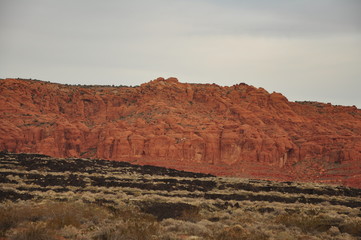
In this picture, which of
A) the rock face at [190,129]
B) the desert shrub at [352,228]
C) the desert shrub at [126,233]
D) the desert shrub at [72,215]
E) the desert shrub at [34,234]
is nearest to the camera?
the desert shrub at [34,234]

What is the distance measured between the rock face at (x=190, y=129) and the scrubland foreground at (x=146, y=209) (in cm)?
2178

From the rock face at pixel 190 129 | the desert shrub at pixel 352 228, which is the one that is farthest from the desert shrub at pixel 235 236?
the rock face at pixel 190 129

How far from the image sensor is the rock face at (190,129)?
71.3 metres

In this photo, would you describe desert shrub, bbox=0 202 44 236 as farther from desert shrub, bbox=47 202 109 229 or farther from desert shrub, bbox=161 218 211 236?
desert shrub, bbox=161 218 211 236

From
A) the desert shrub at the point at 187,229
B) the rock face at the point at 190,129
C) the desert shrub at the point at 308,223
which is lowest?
the desert shrub at the point at 187,229

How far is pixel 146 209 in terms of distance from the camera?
2431 centimetres

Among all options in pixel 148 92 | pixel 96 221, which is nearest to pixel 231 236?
pixel 96 221

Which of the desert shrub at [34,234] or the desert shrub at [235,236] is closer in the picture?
the desert shrub at [34,234]

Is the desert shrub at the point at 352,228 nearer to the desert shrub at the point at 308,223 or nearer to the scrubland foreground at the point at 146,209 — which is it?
the scrubland foreground at the point at 146,209

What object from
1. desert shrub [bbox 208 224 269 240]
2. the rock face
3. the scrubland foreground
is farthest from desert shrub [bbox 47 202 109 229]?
the rock face

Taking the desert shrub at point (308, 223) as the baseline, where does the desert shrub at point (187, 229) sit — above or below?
below

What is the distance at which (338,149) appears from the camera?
A: 73.2m

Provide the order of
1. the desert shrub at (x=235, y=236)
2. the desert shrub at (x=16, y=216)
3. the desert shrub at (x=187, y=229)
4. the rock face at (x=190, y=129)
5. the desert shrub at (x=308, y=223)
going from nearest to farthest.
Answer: the desert shrub at (x=16, y=216)
the desert shrub at (x=235, y=236)
the desert shrub at (x=187, y=229)
the desert shrub at (x=308, y=223)
the rock face at (x=190, y=129)

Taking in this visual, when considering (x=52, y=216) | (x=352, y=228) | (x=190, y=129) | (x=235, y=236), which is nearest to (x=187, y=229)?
(x=235, y=236)
